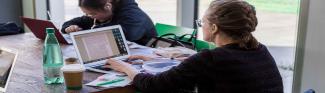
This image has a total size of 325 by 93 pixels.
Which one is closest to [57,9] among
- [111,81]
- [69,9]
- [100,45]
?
[69,9]

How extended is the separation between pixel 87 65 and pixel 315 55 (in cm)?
127

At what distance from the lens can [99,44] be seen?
192 centimetres

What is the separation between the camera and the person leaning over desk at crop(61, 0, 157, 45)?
8.35 ft

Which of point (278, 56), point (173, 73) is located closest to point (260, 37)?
point (278, 56)

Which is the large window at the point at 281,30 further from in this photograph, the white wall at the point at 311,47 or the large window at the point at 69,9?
the large window at the point at 69,9

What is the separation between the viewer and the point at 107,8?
261 centimetres

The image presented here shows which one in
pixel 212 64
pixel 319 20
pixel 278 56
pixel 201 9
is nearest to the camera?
pixel 212 64

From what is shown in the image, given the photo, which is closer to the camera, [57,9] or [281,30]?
[281,30]

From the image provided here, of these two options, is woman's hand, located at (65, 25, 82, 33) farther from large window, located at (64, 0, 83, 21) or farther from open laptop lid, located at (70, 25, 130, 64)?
large window, located at (64, 0, 83, 21)

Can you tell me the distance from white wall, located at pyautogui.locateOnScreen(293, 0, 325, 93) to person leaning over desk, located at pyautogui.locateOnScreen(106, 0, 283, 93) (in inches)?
32.2

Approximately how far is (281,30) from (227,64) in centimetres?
146

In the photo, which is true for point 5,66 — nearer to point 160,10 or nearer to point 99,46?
point 99,46

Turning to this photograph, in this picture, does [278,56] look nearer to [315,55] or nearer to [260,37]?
[260,37]

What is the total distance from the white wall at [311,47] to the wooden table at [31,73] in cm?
117
